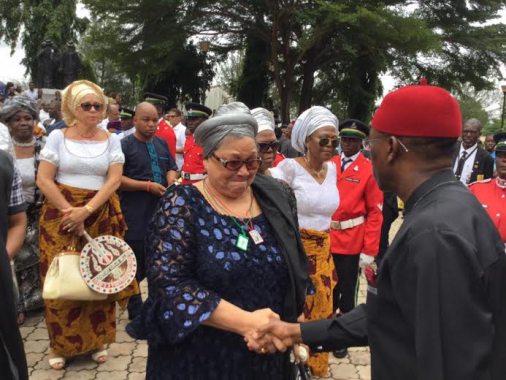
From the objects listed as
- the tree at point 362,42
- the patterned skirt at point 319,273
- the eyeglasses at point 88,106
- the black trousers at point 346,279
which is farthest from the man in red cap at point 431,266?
the tree at point 362,42

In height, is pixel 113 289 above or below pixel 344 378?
above

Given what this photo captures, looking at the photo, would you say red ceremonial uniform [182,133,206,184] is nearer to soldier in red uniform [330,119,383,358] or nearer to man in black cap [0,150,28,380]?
soldier in red uniform [330,119,383,358]

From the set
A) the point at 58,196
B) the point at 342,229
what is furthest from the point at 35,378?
the point at 342,229

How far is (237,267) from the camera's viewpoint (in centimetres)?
193

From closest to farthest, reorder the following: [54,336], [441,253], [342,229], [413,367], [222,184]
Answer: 1. [441,253]
2. [413,367]
3. [222,184]
4. [54,336]
5. [342,229]

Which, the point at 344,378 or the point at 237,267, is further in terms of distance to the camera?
the point at 344,378

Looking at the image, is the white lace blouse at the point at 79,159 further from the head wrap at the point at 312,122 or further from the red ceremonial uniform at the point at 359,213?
the red ceremonial uniform at the point at 359,213

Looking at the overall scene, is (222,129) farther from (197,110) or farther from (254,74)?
(254,74)

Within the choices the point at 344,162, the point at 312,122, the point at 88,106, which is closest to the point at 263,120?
the point at 312,122

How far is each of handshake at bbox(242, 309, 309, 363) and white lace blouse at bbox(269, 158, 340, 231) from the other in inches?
61.2

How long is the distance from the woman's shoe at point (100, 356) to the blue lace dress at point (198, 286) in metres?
2.09

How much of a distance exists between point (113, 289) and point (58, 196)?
2.71 ft

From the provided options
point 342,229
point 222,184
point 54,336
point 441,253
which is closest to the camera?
point 441,253

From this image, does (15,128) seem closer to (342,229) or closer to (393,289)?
(342,229)
